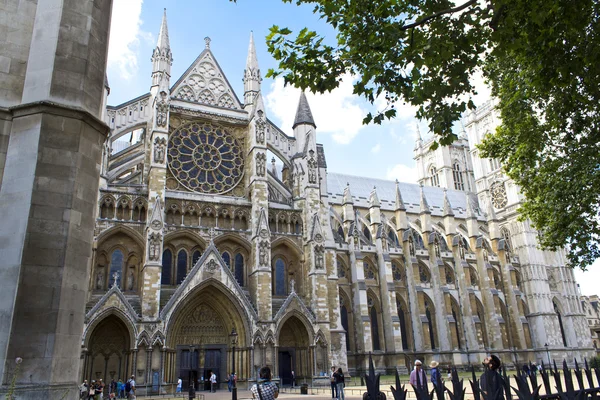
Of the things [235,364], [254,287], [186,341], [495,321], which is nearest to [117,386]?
[186,341]

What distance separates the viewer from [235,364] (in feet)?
78.1

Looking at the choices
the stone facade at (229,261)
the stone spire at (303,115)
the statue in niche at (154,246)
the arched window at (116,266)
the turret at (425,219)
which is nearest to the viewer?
the stone facade at (229,261)

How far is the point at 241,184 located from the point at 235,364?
1061 cm

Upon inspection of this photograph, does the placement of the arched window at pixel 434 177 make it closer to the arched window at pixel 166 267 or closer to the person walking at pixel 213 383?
the arched window at pixel 166 267

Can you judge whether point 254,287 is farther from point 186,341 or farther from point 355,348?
point 355,348

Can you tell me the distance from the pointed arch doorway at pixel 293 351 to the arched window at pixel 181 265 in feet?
20.7

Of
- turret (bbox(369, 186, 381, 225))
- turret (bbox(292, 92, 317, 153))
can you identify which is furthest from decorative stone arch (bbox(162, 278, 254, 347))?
turret (bbox(369, 186, 381, 225))

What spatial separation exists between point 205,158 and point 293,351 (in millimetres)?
12543

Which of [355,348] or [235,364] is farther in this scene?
[355,348]

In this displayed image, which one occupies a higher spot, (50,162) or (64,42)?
(64,42)

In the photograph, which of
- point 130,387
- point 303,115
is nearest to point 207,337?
point 130,387

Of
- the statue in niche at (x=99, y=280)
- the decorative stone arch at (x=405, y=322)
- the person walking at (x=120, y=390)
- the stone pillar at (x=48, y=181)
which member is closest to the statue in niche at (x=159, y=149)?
the statue in niche at (x=99, y=280)

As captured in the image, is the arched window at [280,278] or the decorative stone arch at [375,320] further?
the decorative stone arch at [375,320]

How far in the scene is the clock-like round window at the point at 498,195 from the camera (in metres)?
51.5
